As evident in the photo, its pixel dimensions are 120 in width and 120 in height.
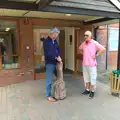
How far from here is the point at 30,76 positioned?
554 cm


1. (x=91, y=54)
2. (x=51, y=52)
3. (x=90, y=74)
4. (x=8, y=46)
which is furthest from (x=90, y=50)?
(x=8, y=46)

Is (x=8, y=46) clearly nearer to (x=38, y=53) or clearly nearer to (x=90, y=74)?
(x=38, y=53)

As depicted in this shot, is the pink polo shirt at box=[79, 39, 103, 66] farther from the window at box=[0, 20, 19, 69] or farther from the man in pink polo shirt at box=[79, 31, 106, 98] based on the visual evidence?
the window at box=[0, 20, 19, 69]

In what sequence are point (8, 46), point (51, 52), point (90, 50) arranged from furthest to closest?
point (8, 46) → point (90, 50) → point (51, 52)

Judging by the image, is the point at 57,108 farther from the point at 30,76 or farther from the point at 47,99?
the point at 30,76

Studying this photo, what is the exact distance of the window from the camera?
5055 mm

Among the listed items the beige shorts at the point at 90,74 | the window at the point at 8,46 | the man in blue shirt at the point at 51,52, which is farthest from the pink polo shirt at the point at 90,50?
the window at the point at 8,46

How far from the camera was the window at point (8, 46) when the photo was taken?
5055mm

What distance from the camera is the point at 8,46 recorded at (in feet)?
17.0

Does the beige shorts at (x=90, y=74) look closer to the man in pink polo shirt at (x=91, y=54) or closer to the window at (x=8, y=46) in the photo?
the man in pink polo shirt at (x=91, y=54)

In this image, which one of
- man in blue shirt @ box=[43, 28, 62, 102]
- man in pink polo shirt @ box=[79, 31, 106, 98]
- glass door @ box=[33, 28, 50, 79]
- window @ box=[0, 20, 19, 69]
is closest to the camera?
man in blue shirt @ box=[43, 28, 62, 102]

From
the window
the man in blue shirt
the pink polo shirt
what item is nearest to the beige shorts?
the pink polo shirt

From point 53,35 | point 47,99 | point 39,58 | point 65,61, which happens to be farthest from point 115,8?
point 65,61

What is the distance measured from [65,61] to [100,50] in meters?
3.53
